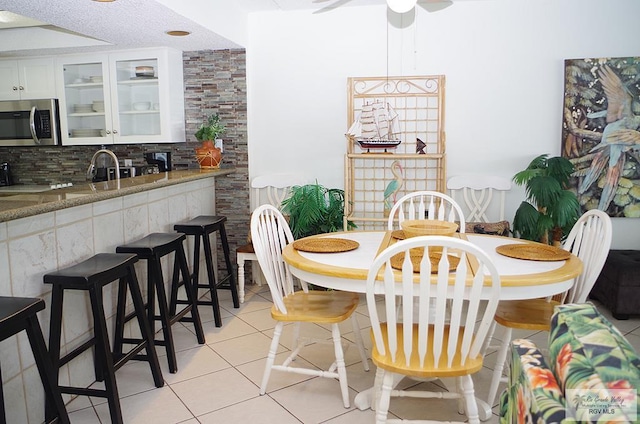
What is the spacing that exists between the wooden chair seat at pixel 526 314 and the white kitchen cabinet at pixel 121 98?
303cm

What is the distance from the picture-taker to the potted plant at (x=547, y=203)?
352 cm

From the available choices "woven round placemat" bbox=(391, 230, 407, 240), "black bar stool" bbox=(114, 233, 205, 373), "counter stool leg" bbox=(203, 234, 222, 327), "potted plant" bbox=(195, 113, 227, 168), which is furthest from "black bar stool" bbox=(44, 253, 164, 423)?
"potted plant" bbox=(195, 113, 227, 168)

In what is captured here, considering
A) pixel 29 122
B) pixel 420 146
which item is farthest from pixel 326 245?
pixel 29 122

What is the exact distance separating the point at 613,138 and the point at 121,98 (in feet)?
13.3

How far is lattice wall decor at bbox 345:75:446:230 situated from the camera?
161 inches

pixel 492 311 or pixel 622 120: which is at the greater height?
pixel 622 120

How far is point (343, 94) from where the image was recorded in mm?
4266

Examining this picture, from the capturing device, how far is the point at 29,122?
4.46 m

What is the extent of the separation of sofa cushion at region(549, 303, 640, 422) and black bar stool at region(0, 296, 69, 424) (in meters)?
1.62

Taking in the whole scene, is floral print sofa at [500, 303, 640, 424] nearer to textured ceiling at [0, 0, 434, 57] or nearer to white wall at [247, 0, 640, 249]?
textured ceiling at [0, 0, 434, 57]

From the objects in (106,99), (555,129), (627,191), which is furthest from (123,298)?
(627,191)

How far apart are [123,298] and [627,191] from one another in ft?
12.4

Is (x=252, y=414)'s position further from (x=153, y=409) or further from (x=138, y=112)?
(x=138, y=112)

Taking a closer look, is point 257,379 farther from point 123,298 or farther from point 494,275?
point 494,275
